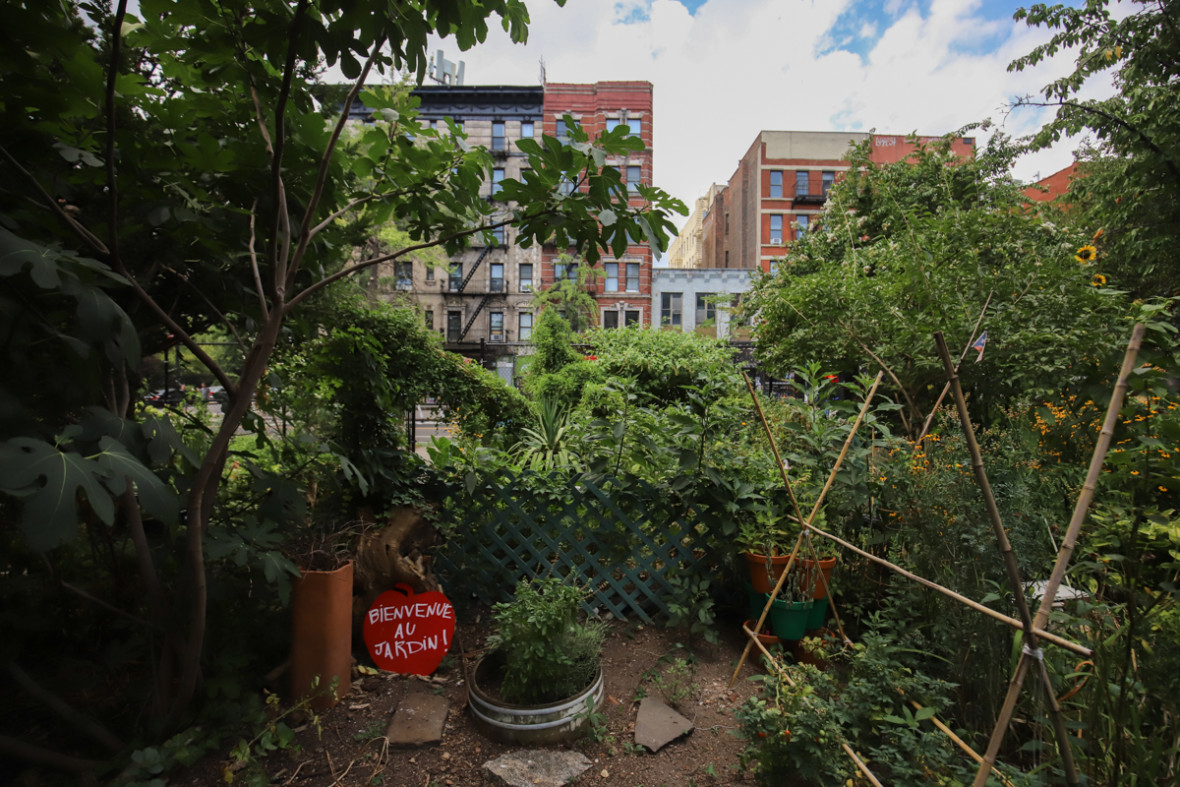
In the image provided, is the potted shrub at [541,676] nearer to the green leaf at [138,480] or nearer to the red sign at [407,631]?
the red sign at [407,631]

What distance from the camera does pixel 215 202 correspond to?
6.66 feet

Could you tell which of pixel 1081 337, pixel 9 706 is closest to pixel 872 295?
pixel 1081 337

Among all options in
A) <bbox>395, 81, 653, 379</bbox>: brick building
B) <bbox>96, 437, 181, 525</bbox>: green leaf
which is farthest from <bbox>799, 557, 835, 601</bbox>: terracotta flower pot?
<bbox>395, 81, 653, 379</bbox>: brick building

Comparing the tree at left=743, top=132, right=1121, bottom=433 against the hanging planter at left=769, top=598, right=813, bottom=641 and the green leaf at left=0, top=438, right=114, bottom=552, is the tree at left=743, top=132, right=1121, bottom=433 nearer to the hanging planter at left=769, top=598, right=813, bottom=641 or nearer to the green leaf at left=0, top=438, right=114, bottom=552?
the hanging planter at left=769, top=598, right=813, bottom=641

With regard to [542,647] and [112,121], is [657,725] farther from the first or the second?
[112,121]

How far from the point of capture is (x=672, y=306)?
27141mm

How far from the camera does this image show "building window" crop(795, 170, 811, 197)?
27953 millimetres

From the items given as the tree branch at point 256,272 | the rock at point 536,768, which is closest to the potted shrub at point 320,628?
the rock at point 536,768

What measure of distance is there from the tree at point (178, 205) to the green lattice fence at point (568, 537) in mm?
1373

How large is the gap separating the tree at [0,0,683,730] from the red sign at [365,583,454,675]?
30.8 inches

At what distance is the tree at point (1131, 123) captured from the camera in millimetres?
6512

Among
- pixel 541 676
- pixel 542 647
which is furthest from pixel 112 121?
pixel 541 676

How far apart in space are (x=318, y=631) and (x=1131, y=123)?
34.5 feet

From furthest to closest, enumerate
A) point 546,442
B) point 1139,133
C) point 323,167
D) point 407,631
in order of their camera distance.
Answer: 1. point 1139,133
2. point 546,442
3. point 407,631
4. point 323,167
